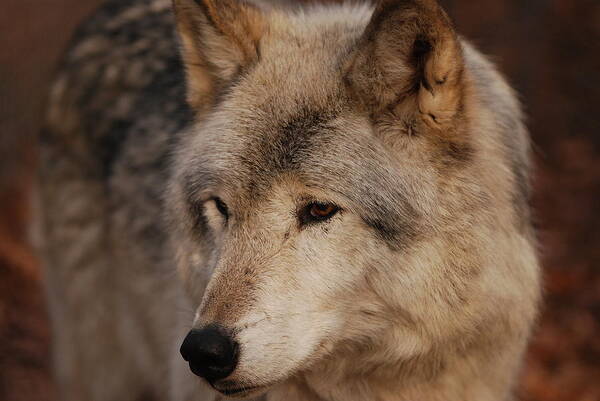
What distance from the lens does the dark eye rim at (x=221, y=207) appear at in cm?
328

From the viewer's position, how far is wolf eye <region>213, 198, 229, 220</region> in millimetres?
3284

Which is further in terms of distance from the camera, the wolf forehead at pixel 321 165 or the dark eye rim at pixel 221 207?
Result: the dark eye rim at pixel 221 207

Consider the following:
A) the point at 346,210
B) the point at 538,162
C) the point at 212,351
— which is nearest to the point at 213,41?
the point at 346,210

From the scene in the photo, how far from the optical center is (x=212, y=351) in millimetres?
2812

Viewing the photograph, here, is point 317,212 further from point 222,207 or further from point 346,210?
point 222,207

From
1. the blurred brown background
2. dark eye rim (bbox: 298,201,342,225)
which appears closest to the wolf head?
dark eye rim (bbox: 298,201,342,225)

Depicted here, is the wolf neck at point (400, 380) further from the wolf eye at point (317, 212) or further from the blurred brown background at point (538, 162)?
the blurred brown background at point (538, 162)

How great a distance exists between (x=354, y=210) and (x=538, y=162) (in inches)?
247

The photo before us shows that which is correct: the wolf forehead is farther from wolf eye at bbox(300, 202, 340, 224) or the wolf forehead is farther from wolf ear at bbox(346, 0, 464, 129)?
wolf ear at bbox(346, 0, 464, 129)

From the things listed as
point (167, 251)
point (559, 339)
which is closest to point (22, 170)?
point (167, 251)

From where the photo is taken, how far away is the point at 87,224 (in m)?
5.21

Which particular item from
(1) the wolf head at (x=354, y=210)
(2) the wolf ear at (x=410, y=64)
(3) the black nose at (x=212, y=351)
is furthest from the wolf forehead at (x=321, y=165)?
(3) the black nose at (x=212, y=351)

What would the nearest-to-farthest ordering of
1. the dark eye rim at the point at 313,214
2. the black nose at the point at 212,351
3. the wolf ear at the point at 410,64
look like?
the black nose at the point at 212,351, the wolf ear at the point at 410,64, the dark eye rim at the point at 313,214

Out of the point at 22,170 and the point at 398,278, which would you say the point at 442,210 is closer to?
the point at 398,278
